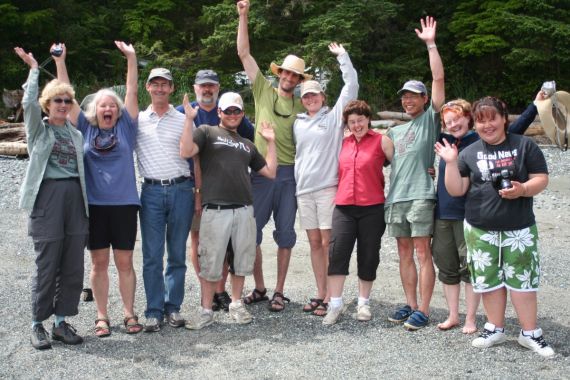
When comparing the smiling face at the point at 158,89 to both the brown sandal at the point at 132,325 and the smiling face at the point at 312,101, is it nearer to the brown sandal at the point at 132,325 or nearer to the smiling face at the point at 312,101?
the smiling face at the point at 312,101

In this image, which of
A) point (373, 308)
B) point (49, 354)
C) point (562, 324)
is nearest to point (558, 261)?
point (562, 324)

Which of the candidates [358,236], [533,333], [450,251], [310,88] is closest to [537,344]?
[533,333]

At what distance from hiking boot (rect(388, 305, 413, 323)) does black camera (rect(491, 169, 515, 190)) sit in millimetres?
1368

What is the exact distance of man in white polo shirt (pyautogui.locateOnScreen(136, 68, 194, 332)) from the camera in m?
5.13

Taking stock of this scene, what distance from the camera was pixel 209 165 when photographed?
17.3 ft

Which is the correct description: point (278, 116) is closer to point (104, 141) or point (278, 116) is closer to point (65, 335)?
point (104, 141)

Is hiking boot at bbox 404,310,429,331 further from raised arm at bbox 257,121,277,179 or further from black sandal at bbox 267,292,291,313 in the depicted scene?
raised arm at bbox 257,121,277,179

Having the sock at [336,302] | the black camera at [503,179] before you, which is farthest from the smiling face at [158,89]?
the black camera at [503,179]

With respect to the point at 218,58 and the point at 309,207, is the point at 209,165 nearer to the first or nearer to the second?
the point at 309,207

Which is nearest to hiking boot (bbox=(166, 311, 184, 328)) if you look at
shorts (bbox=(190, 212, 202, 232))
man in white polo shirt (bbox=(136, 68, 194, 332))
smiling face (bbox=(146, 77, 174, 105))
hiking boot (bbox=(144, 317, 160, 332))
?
man in white polo shirt (bbox=(136, 68, 194, 332))

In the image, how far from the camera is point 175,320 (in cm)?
529

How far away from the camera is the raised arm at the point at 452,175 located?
189 inches

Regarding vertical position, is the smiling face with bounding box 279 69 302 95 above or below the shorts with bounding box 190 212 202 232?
above

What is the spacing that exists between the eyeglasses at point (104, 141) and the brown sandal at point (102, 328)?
52.5 inches
